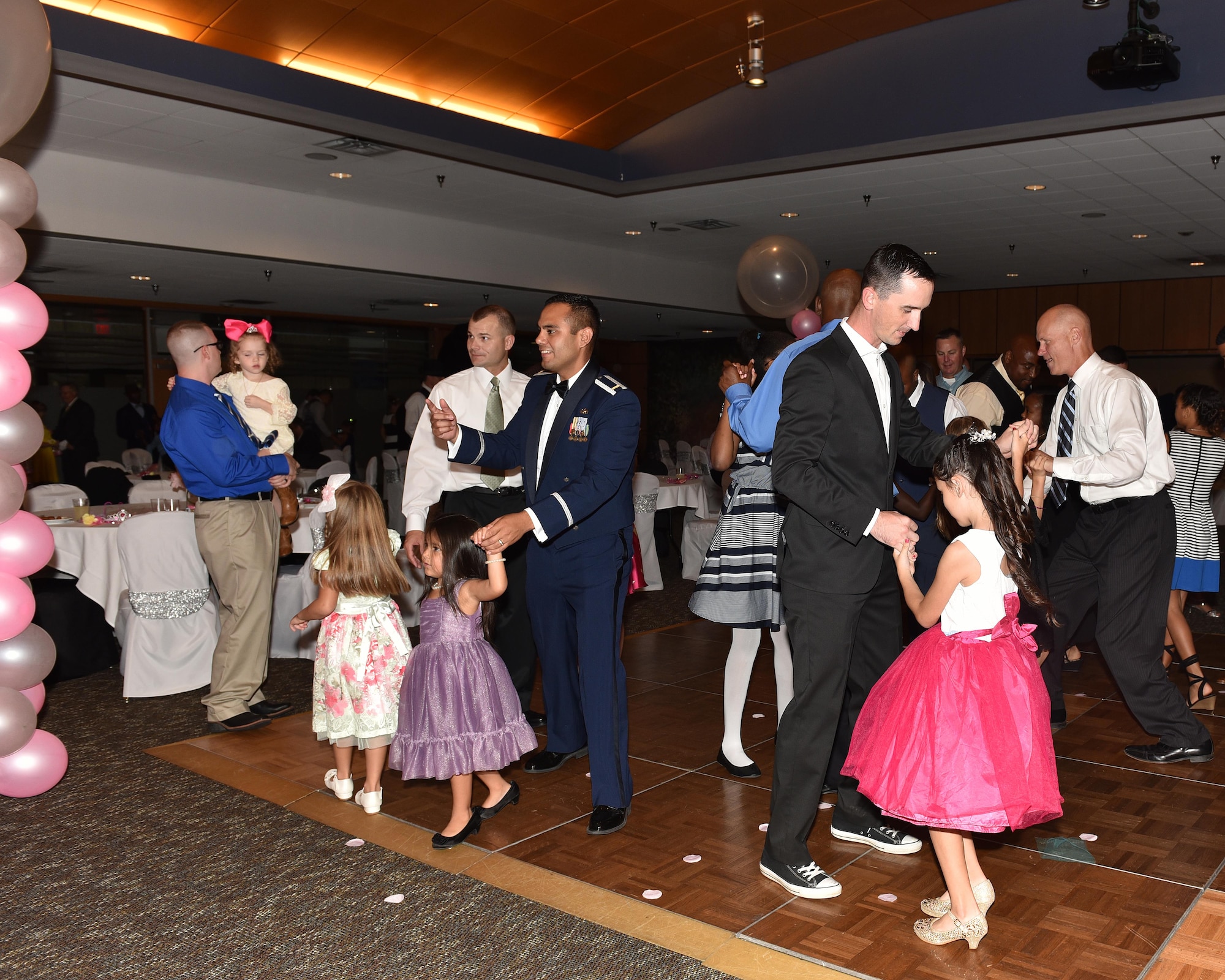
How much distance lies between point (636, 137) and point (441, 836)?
23.6 ft

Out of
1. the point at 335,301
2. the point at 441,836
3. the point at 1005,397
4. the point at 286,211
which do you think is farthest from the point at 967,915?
the point at 335,301

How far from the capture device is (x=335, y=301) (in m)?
13.9

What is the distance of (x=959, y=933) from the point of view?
2479 millimetres

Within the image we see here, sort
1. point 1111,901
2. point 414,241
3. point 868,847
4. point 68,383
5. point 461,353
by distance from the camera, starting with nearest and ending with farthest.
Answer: point 1111,901 < point 868,847 < point 461,353 < point 414,241 < point 68,383

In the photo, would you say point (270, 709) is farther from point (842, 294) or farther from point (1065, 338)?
point (1065, 338)

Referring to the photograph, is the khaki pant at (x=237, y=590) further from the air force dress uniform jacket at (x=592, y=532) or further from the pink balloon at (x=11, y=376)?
the air force dress uniform jacket at (x=592, y=532)

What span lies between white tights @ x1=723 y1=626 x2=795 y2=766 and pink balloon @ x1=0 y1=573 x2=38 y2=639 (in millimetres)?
2485

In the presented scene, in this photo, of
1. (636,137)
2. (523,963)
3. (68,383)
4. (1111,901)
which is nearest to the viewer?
(523,963)

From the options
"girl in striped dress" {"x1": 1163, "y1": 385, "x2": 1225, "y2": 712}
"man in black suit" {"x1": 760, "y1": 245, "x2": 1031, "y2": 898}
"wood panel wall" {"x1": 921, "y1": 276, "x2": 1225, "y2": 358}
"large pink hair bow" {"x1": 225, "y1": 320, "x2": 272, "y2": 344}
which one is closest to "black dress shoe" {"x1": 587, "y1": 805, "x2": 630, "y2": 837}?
"man in black suit" {"x1": 760, "y1": 245, "x2": 1031, "y2": 898}

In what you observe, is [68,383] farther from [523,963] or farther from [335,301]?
[523,963]

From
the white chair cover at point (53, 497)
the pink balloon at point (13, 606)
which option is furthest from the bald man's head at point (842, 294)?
the white chair cover at point (53, 497)

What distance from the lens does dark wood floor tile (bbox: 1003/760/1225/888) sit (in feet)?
9.76

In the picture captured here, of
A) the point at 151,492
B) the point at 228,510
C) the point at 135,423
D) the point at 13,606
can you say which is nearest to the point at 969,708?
the point at 13,606

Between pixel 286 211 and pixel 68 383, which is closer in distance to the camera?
pixel 286 211
